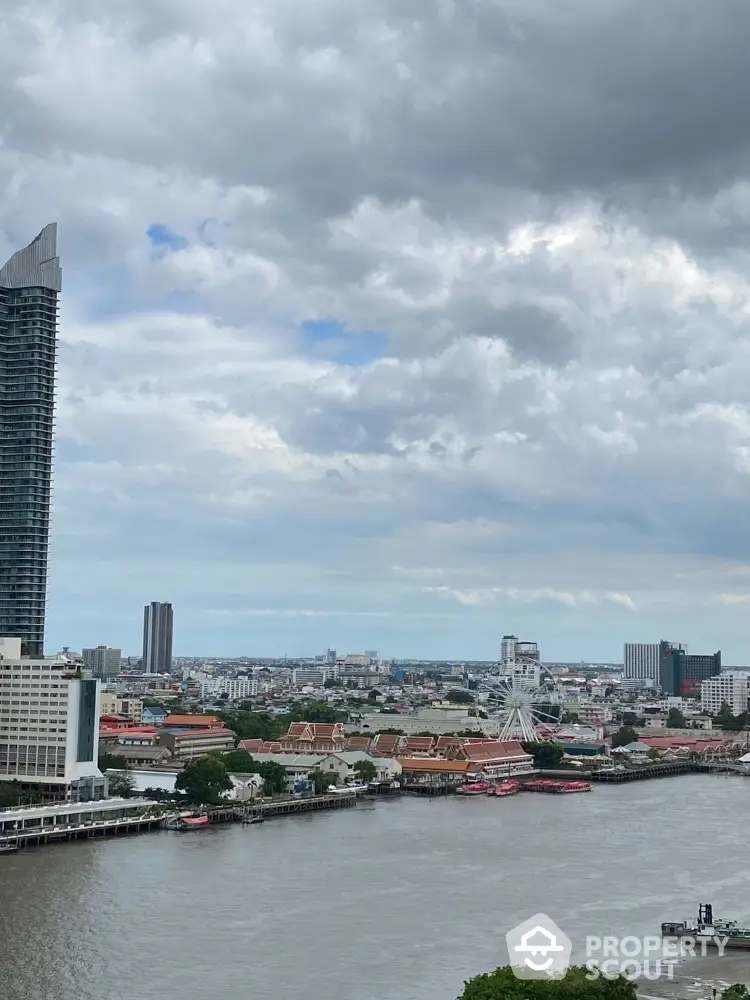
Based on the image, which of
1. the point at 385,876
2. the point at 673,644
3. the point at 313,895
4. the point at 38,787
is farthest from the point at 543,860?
the point at 673,644

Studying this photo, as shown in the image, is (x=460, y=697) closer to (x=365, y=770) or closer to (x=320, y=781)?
(x=365, y=770)

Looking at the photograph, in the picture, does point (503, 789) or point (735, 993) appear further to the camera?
point (503, 789)

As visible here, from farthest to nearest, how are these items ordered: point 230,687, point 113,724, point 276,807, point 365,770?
Result: point 230,687 < point 113,724 < point 365,770 < point 276,807

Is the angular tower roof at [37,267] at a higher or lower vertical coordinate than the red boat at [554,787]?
higher

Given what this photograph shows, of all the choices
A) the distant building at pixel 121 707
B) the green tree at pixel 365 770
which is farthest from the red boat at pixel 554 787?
the distant building at pixel 121 707

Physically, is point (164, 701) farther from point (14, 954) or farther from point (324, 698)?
point (14, 954)

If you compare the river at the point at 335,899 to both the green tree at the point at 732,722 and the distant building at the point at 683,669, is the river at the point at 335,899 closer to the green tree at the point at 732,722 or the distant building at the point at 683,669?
the green tree at the point at 732,722

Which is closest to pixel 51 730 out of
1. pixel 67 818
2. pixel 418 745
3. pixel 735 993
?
pixel 67 818
